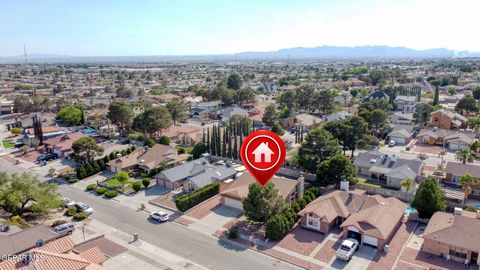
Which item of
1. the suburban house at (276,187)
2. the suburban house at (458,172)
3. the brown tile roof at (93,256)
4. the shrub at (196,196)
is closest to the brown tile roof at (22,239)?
the brown tile roof at (93,256)

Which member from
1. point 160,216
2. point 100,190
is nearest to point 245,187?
point 160,216

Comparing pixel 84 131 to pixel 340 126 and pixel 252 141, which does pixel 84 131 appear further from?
pixel 252 141

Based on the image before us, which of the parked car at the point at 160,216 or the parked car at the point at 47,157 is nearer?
the parked car at the point at 160,216

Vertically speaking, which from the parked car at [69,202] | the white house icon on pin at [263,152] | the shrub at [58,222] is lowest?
the parked car at [69,202]

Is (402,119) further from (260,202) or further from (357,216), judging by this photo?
(260,202)

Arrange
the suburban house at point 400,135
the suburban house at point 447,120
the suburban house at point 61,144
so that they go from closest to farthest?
the suburban house at point 61,144 < the suburban house at point 400,135 < the suburban house at point 447,120

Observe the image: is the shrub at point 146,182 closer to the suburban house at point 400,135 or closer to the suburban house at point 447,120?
the suburban house at point 400,135

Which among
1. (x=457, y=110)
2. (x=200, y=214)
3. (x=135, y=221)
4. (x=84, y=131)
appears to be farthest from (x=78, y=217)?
(x=457, y=110)
